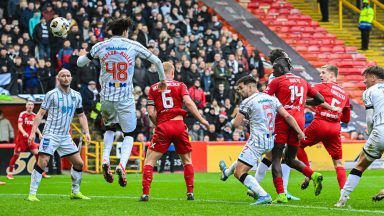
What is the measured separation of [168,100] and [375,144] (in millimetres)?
3674

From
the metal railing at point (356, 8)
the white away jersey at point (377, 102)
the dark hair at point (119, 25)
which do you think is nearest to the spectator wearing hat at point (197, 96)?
the metal railing at point (356, 8)

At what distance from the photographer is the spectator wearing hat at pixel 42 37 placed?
3106 centimetres

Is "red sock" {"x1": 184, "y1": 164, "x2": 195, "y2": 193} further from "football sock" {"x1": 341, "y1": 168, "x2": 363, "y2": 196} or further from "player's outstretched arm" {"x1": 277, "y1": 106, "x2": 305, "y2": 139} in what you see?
"football sock" {"x1": 341, "y1": 168, "x2": 363, "y2": 196}

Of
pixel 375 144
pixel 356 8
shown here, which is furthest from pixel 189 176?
pixel 356 8

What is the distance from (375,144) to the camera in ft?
46.0

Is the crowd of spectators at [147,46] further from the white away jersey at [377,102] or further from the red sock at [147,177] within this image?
the white away jersey at [377,102]

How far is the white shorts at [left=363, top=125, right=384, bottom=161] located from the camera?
14.0m

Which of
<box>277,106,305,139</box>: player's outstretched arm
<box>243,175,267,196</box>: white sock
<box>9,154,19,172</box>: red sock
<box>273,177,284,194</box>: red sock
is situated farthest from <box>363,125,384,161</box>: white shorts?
<box>9,154,19,172</box>: red sock

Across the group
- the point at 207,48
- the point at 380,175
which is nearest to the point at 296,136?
the point at 380,175

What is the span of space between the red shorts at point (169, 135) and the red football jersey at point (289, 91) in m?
1.56

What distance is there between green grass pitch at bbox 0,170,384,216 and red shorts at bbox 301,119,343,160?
0.86 meters

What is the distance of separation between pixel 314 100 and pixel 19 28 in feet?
56.9

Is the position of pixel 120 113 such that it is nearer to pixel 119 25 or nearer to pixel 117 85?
pixel 117 85

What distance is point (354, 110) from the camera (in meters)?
36.5
